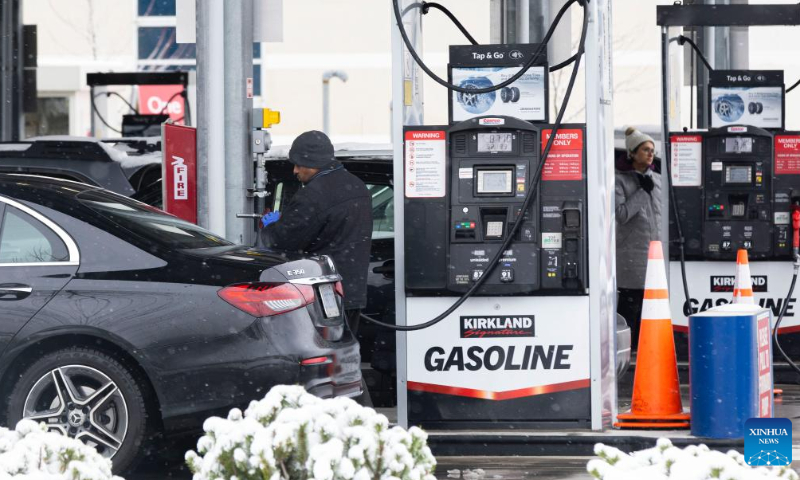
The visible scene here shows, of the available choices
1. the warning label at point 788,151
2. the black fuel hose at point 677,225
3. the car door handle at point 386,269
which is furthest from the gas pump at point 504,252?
the warning label at point 788,151

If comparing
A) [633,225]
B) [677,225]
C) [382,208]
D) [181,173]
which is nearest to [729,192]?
[677,225]

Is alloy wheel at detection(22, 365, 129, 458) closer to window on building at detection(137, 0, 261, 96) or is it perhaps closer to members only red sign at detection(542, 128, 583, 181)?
members only red sign at detection(542, 128, 583, 181)

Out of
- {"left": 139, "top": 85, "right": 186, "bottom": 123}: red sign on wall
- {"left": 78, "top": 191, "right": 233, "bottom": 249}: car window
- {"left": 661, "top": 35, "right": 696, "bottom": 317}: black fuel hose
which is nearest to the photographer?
{"left": 78, "top": 191, "right": 233, "bottom": 249}: car window

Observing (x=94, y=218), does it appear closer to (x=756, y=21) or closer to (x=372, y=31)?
(x=756, y=21)

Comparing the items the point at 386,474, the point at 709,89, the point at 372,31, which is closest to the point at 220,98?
the point at 709,89

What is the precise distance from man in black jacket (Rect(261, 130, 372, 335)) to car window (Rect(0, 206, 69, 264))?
1.47 meters

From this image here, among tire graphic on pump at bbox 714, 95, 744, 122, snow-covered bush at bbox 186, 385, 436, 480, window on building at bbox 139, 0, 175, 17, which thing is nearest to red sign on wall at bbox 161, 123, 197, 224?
tire graphic on pump at bbox 714, 95, 744, 122

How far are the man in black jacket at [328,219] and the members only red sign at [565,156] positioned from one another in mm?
1103

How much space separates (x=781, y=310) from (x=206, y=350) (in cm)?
545

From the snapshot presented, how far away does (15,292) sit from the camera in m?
6.51

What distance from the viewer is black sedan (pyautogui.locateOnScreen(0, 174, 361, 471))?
253 inches

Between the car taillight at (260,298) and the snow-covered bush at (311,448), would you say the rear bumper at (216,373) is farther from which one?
the snow-covered bush at (311,448)

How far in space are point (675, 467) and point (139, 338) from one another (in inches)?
141

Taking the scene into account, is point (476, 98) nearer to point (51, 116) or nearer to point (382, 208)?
point (382, 208)
